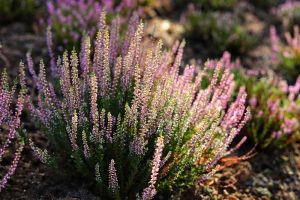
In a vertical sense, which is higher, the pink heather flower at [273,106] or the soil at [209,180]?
the pink heather flower at [273,106]

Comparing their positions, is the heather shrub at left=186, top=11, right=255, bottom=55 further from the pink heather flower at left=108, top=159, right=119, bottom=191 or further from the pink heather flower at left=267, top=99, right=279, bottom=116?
the pink heather flower at left=108, top=159, right=119, bottom=191

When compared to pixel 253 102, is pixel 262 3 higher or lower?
higher

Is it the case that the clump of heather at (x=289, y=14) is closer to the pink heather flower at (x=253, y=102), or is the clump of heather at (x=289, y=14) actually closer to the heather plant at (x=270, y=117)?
the heather plant at (x=270, y=117)

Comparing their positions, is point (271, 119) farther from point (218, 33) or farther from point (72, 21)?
point (72, 21)

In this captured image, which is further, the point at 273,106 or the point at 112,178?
the point at 273,106

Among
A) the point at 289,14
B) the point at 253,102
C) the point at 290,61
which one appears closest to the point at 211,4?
the point at 289,14

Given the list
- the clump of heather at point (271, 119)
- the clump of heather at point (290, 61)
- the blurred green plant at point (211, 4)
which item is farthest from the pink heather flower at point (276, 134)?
the blurred green plant at point (211, 4)

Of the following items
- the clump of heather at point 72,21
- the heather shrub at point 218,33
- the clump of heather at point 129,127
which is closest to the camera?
the clump of heather at point 129,127
